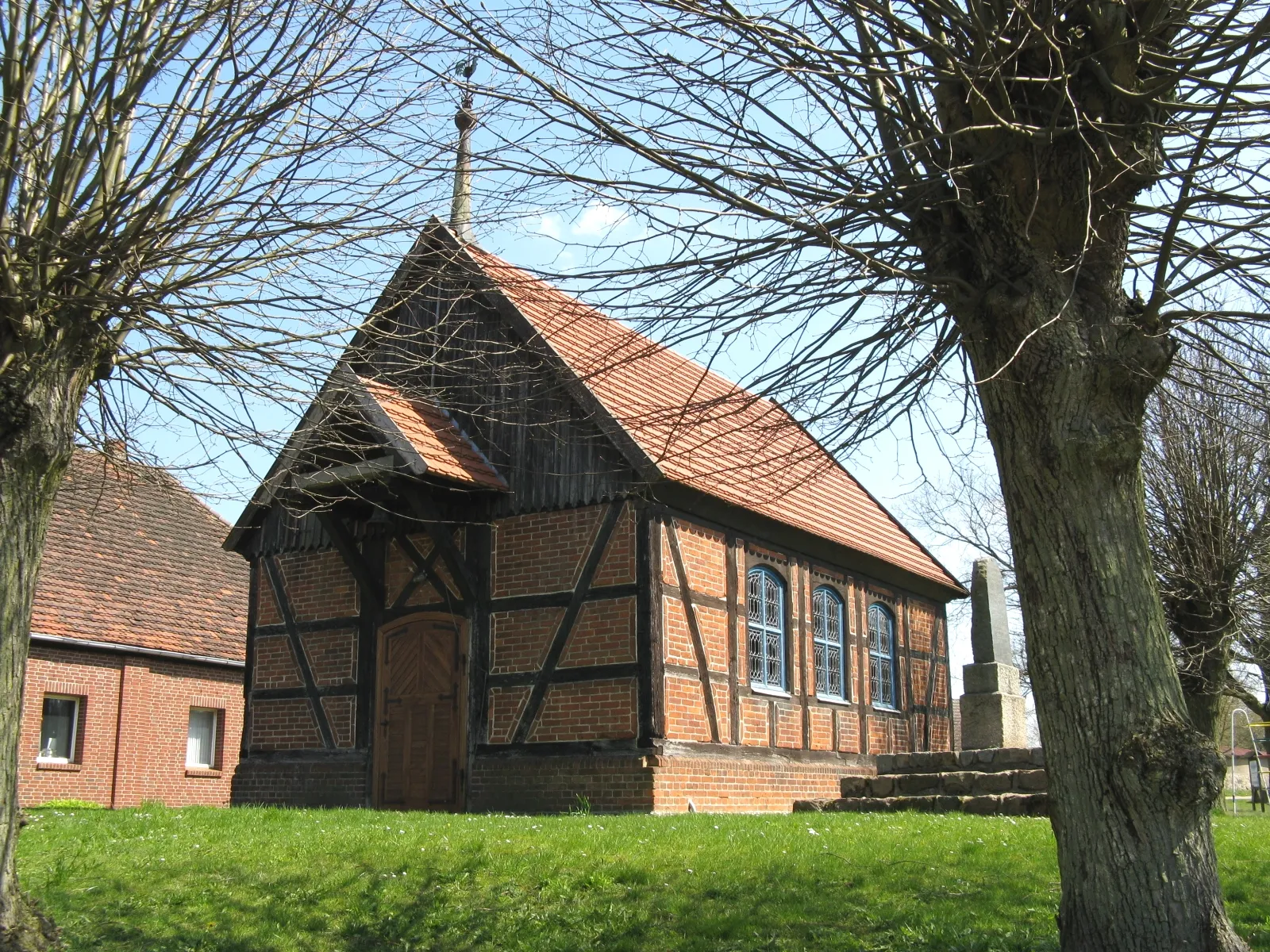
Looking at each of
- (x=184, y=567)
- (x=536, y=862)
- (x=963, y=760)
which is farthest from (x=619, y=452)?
(x=184, y=567)

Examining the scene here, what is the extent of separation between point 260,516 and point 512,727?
4947mm

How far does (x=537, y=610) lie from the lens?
44.9 feet

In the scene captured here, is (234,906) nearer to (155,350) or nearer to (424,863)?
(424,863)

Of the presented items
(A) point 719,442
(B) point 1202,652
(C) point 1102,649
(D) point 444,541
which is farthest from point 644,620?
(B) point 1202,652

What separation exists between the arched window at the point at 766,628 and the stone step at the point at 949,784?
2.22 metres

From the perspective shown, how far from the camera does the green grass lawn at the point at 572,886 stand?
681 cm

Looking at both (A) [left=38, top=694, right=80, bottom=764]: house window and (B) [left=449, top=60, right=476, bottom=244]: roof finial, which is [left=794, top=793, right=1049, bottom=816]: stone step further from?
(A) [left=38, top=694, right=80, bottom=764]: house window

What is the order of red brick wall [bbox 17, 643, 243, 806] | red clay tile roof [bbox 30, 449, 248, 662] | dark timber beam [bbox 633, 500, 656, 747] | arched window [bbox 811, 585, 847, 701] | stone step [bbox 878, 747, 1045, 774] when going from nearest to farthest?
stone step [bbox 878, 747, 1045, 774], dark timber beam [bbox 633, 500, 656, 747], arched window [bbox 811, 585, 847, 701], red brick wall [bbox 17, 643, 243, 806], red clay tile roof [bbox 30, 449, 248, 662]

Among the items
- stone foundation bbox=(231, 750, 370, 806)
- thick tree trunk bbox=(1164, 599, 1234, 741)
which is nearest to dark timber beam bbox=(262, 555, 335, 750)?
stone foundation bbox=(231, 750, 370, 806)

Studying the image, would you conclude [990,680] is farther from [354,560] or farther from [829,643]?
[354,560]

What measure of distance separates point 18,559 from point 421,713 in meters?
8.58

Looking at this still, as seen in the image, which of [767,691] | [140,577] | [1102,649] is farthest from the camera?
[140,577]

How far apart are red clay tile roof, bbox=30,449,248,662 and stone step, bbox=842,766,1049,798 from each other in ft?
42.4

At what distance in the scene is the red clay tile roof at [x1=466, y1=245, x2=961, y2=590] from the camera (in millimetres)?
7480
